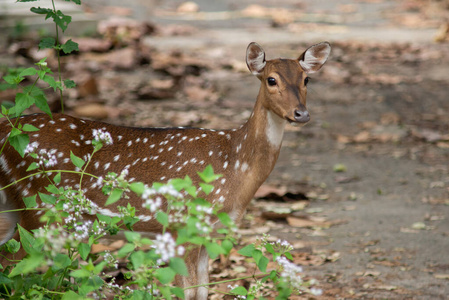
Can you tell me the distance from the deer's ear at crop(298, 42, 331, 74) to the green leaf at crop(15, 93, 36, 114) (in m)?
1.66

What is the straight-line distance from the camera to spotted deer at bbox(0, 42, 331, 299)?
3676 mm

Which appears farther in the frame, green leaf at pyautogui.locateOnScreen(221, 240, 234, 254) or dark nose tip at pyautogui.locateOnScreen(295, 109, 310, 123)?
dark nose tip at pyautogui.locateOnScreen(295, 109, 310, 123)

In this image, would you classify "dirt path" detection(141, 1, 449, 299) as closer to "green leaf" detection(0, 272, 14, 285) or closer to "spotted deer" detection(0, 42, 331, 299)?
"spotted deer" detection(0, 42, 331, 299)

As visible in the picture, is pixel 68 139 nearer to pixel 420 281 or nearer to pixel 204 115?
pixel 420 281

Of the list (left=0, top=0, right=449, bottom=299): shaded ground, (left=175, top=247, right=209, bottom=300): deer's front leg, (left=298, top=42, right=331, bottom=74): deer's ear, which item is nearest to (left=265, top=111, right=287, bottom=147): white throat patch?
(left=298, top=42, right=331, bottom=74): deer's ear

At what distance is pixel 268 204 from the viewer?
573cm

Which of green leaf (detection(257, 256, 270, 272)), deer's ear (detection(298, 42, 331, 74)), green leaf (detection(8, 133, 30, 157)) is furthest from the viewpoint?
deer's ear (detection(298, 42, 331, 74))

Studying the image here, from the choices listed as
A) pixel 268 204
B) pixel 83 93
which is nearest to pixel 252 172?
pixel 268 204

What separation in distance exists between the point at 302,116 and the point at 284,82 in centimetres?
28

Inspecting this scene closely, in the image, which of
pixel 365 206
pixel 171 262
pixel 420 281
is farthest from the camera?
pixel 365 206

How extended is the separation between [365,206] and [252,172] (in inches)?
88.1

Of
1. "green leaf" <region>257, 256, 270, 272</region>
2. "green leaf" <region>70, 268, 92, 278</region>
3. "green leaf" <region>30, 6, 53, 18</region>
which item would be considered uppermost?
"green leaf" <region>30, 6, 53, 18</region>

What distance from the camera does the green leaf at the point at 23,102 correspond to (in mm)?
2924

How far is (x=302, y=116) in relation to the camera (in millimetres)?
3451
